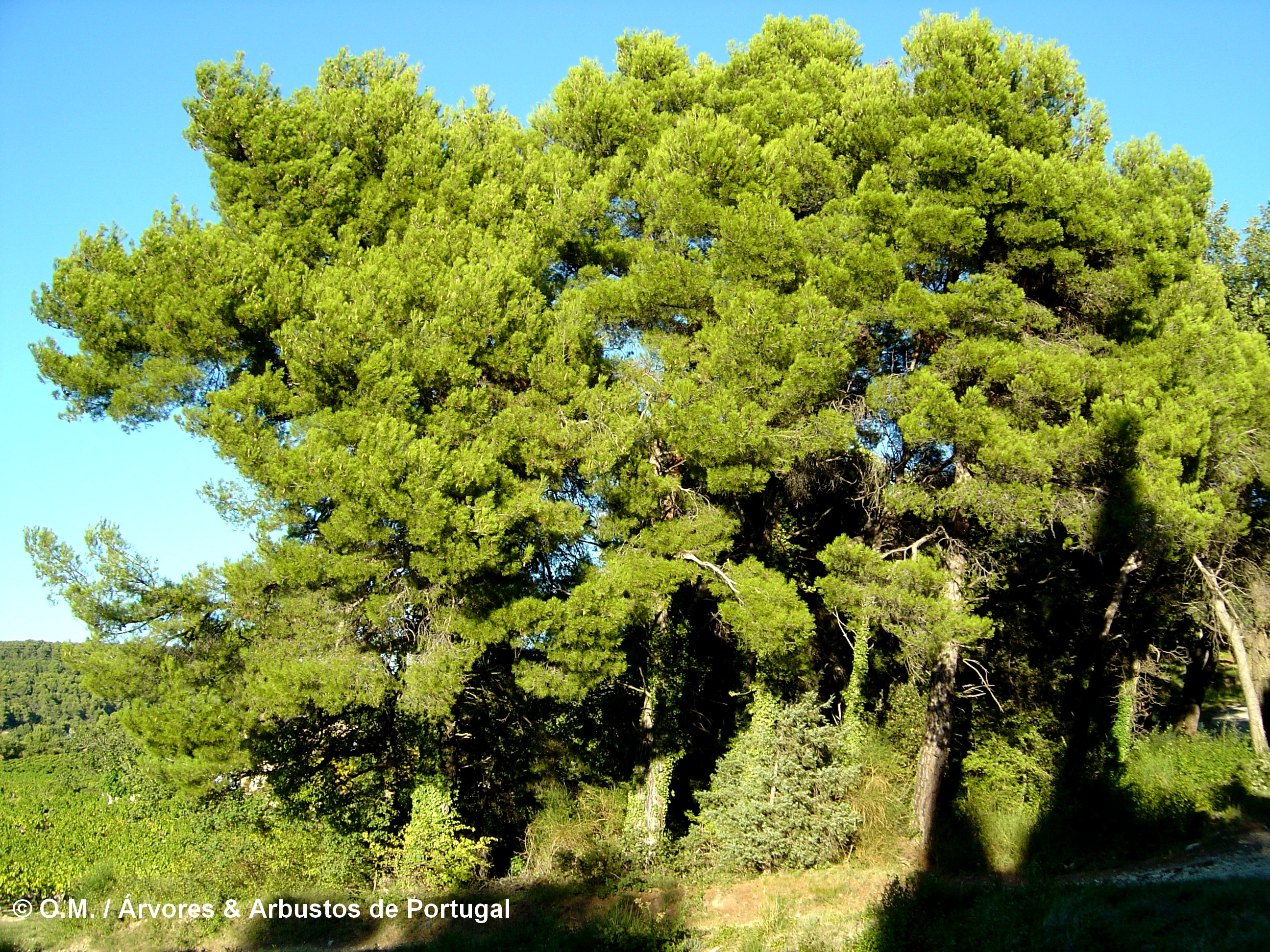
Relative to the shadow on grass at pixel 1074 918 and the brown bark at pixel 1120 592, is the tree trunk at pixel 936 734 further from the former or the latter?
the brown bark at pixel 1120 592

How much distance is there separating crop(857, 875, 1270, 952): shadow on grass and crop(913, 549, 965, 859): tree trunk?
2191 millimetres

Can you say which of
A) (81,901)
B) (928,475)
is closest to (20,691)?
(81,901)

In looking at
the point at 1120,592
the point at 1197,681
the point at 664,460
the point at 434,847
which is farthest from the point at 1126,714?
the point at 434,847

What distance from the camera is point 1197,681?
56.9ft

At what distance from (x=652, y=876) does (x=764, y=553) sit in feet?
18.0

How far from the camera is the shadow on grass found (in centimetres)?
764

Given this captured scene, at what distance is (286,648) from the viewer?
11.1m

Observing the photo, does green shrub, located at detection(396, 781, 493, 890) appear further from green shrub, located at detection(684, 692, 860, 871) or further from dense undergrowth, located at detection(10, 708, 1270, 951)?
green shrub, located at detection(684, 692, 860, 871)

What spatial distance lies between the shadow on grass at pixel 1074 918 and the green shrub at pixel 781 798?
218cm

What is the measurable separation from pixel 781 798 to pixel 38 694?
6646 centimetres

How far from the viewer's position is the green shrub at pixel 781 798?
41.0 ft

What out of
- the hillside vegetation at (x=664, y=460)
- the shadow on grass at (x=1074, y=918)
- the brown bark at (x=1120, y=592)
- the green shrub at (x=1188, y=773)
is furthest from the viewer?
the brown bark at (x=1120, y=592)

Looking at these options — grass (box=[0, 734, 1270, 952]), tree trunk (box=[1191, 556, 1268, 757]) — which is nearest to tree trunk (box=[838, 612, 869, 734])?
grass (box=[0, 734, 1270, 952])

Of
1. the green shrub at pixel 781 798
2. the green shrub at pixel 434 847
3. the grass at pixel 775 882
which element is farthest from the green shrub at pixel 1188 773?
the green shrub at pixel 434 847
